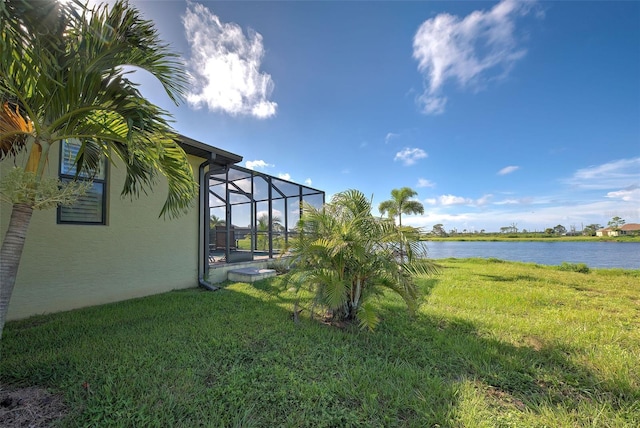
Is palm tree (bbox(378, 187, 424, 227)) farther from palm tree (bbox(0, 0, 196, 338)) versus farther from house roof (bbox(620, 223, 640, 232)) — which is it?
house roof (bbox(620, 223, 640, 232))

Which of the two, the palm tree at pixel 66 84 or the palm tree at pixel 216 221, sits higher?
the palm tree at pixel 66 84

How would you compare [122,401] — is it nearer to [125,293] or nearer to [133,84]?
[133,84]

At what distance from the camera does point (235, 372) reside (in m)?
2.32

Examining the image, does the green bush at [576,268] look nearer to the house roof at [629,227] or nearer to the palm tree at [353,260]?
the palm tree at [353,260]

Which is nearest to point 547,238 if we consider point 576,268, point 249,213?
point 576,268

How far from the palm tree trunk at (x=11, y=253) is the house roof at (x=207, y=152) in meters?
3.40

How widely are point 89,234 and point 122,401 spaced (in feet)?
12.4

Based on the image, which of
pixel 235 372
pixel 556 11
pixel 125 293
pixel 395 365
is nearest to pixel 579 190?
pixel 556 11

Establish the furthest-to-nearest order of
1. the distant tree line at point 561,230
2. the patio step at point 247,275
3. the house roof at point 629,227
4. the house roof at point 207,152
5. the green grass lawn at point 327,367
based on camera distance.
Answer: the distant tree line at point 561,230 → the house roof at point 629,227 → the patio step at point 247,275 → the house roof at point 207,152 → the green grass lawn at point 327,367

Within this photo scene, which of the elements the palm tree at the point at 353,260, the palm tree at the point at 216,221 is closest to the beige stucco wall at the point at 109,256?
the palm tree at the point at 216,221

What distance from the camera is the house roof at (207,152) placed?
5288 mm

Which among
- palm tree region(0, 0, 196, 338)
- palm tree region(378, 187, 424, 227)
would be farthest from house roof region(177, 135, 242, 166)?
palm tree region(378, 187, 424, 227)

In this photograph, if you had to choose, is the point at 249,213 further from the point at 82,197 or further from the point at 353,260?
the point at 353,260

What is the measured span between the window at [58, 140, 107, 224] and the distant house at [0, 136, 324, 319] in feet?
0.04
